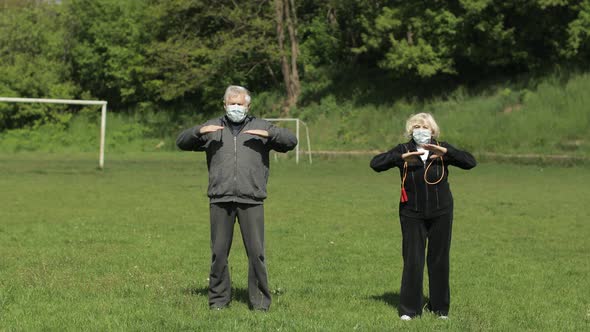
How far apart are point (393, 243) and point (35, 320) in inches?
256

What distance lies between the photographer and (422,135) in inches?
A: 268

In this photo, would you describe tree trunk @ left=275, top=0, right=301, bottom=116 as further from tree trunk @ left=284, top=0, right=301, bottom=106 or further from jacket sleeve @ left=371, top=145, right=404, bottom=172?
jacket sleeve @ left=371, top=145, right=404, bottom=172

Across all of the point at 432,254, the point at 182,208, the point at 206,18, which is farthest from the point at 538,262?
the point at 206,18

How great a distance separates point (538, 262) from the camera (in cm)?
1067

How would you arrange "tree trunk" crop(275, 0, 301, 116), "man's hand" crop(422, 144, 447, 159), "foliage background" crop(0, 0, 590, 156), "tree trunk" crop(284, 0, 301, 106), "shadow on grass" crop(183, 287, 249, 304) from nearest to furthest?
1. "man's hand" crop(422, 144, 447, 159)
2. "shadow on grass" crop(183, 287, 249, 304)
3. "foliage background" crop(0, 0, 590, 156)
4. "tree trunk" crop(275, 0, 301, 116)
5. "tree trunk" crop(284, 0, 301, 106)

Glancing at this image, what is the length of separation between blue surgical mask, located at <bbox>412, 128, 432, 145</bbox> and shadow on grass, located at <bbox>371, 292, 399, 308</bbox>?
5.47ft

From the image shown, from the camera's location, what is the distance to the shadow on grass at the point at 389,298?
7.84 meters

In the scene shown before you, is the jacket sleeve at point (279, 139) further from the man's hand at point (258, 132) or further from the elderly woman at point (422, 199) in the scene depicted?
the elderly woman at point (422, 199)

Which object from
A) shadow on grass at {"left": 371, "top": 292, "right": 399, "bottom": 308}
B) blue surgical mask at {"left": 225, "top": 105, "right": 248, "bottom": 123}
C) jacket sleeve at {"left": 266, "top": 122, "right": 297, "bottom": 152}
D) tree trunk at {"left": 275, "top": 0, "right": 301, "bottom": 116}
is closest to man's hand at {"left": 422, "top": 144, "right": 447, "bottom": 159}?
jacket sleeve at {"left": 266, "top": 122, "right": 297, "bottom": 152}

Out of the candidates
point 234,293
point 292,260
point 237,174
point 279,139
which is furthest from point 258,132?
point 292,260

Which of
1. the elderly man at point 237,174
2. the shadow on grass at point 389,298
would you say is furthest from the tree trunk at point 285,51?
the elderly man at point 237,174

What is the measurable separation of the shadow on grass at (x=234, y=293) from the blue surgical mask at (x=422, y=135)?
213 cm

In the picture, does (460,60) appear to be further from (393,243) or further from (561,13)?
(393,243)

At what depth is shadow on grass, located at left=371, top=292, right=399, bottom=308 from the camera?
7.84 metres
